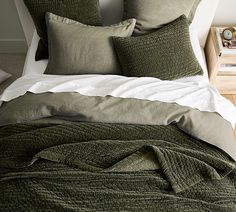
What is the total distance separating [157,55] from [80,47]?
411 mm

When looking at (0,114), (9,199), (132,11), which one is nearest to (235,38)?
(132,11)

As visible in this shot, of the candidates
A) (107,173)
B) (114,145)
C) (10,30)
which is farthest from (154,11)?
(10,30)

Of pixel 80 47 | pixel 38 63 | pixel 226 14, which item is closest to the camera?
pixel 80 47

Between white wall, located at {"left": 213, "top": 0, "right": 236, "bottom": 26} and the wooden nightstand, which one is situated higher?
white wall, located at {"left": 213, "top": 0, "right": 236, "bottom": 26}

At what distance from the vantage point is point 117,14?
173 centimetres

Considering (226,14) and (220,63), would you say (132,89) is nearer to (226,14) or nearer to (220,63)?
(220,63)

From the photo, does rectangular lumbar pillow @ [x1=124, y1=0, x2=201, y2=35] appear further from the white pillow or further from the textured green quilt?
the white pillow

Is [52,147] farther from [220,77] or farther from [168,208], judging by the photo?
[220,77]

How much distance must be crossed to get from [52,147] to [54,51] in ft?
1.97

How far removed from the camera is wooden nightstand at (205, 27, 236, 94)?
171 centimetres

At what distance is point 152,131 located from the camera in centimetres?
123

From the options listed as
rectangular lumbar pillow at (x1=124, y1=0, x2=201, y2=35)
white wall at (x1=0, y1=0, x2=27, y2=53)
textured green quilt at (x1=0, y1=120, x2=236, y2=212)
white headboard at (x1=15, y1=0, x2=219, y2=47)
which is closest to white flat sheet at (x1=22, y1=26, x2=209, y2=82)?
white headboard at (x1=15, y1=0, x2=219, y2=47)

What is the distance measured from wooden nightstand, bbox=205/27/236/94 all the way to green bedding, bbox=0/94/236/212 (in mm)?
770

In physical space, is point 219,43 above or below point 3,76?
above
